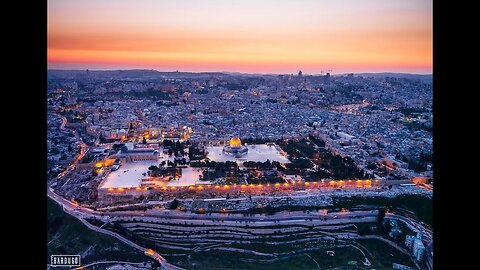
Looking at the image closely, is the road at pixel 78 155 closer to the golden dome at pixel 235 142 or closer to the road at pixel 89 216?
the road at pixel 89 216

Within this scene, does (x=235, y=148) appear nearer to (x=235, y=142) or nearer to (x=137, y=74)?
(x=235, y=142)

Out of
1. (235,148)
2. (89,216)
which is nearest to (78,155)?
(89,216)

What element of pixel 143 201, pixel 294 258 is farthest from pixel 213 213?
pixel 294 258

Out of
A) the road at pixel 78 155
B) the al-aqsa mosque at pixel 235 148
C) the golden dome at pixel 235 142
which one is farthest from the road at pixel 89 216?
the golden dome at pixel 235 142

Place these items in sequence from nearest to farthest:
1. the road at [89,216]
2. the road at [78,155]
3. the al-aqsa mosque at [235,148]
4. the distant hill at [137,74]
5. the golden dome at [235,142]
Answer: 1. the road at [89,216]
2. the road at [78,155]
3. the distant hill at [137,74]
4. the al-aqsa mosque at [235,148]
5. the golden dome at [235,142]

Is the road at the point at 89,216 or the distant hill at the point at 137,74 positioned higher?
the distant hill at the point at 137,74

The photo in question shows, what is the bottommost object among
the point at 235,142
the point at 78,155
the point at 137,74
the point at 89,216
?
the point at 89,216

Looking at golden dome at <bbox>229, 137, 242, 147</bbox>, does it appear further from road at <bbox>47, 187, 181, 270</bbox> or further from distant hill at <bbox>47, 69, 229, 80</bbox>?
road at <bbox>47, 187, 181, 270</bbox>

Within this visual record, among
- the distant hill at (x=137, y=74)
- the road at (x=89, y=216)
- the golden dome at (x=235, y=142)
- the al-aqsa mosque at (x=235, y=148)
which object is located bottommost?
the road at (x=89, y=216)
